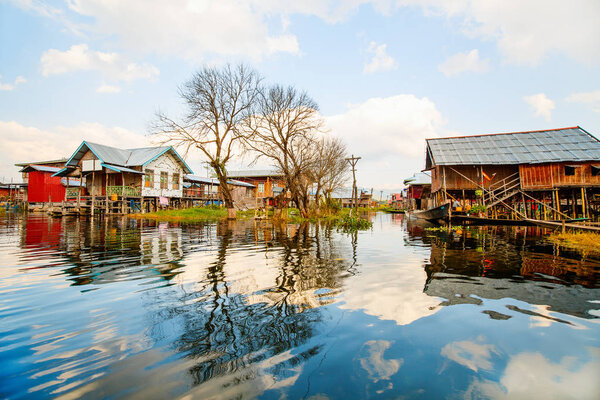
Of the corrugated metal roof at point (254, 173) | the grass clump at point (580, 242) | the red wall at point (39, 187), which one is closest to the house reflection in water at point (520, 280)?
the grass clump at point (580, 242)

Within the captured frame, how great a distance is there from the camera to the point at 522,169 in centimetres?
2281

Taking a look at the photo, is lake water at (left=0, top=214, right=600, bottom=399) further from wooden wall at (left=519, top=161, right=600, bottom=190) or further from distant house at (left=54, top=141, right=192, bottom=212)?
distant house at (left=54, top=141, right=192, bottom=212)

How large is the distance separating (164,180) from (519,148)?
34542 mm

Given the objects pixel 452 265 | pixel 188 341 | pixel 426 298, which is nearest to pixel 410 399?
pixel 188 341

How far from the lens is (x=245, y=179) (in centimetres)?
5847

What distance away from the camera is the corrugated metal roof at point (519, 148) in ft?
73.7

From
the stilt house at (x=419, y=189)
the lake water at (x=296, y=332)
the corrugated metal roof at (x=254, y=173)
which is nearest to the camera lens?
the lake water at (x=296, y=332)

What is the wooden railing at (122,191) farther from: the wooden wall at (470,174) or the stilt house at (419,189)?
the stilt house at (419,189)

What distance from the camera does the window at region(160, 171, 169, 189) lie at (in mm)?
33531

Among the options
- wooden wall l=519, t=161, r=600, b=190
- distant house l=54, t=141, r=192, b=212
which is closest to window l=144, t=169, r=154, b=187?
distant house l=54, t=141, r=192, b=212

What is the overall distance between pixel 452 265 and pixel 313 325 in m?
4.64

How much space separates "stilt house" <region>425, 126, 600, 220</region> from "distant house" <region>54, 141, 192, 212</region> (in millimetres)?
27868

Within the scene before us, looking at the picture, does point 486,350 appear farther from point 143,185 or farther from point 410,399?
point 143,185

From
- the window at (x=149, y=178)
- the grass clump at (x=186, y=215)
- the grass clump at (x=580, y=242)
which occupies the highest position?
the window at (x=149, y=178)
